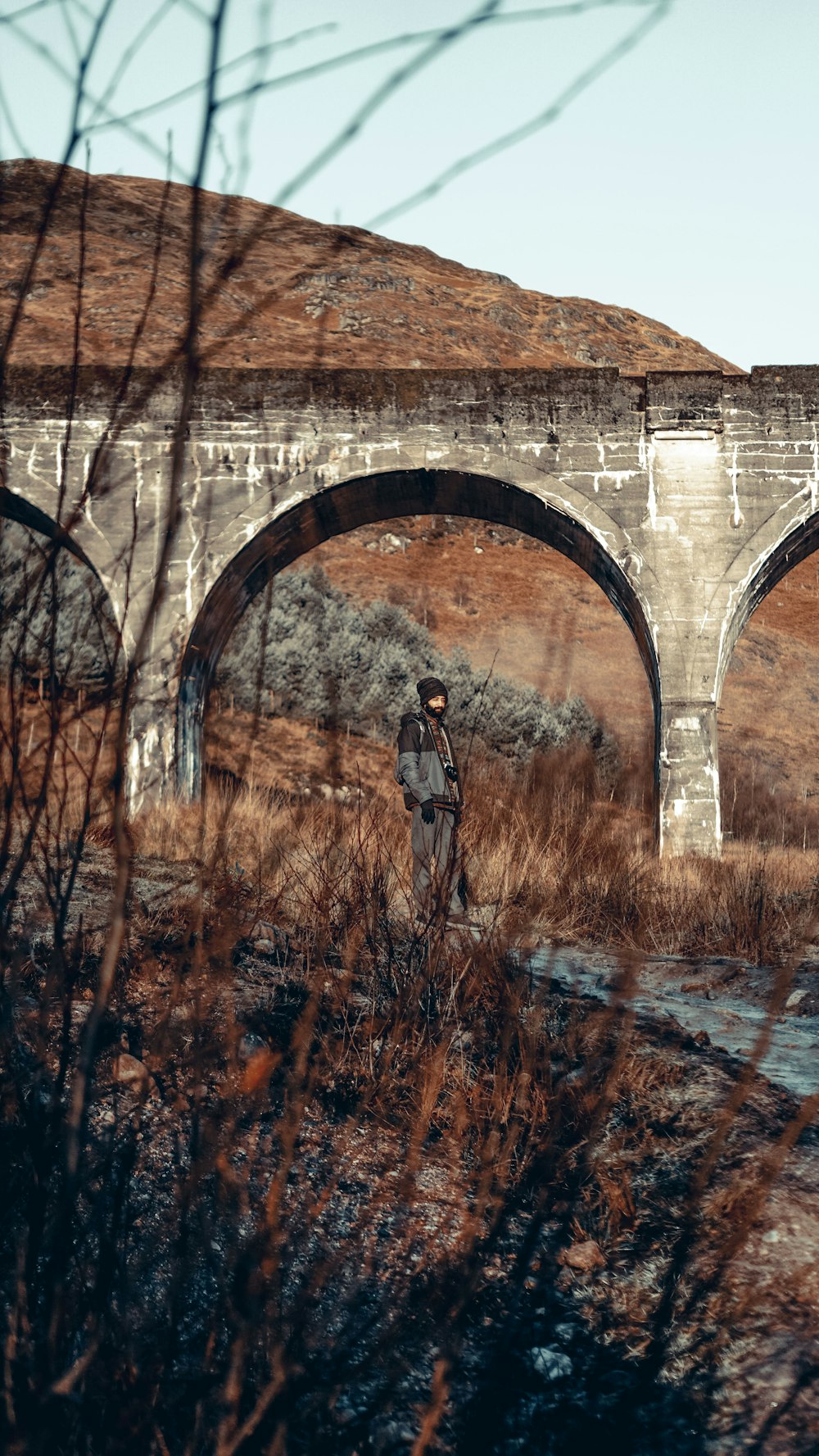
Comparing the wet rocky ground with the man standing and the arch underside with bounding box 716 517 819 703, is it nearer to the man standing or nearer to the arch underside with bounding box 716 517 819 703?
the man standing

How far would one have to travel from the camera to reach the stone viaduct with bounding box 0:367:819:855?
409 inches

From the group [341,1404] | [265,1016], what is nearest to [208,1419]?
[341,1404]

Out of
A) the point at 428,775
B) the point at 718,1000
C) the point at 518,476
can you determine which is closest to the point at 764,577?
the point at 518,476

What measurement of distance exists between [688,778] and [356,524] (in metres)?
3.99

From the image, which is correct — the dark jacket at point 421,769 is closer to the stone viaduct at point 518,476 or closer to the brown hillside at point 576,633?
the stone viaduct at point 518,476

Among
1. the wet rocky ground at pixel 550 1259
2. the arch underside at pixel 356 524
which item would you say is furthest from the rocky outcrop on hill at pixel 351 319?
the wet rocky ground at pixel 550 1259

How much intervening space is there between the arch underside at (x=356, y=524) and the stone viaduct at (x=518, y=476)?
1.9 inches

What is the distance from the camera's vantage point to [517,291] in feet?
165

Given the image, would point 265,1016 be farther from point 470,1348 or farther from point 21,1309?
point 21,1309

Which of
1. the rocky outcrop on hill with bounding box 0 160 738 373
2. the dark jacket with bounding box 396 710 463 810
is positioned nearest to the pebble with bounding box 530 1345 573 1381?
the dark jacket with bounding box 396 710 463 810

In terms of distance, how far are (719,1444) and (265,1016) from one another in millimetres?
2481

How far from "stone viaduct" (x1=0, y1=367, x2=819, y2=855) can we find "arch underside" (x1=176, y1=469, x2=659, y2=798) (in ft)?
0.16

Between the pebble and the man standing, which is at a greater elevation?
the man standing

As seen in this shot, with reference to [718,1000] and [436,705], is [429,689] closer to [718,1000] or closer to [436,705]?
[436,705]
